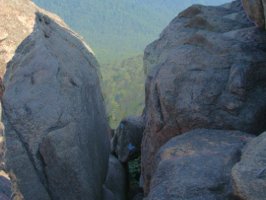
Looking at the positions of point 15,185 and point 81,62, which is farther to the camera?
point 81,62

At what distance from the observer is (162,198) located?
6.28ft

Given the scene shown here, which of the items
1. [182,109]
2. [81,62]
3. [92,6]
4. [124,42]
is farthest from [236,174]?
[92,6]

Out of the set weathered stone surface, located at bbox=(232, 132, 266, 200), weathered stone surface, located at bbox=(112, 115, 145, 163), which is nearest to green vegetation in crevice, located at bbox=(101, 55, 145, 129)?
weathered stone surface, located at bbox=(112, 115, 145, 163)

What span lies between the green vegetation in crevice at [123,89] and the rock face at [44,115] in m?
5.61

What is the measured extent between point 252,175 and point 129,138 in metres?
3.57

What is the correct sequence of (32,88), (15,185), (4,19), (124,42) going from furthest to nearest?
(124,42), (4,19), (32,88), (15,185)

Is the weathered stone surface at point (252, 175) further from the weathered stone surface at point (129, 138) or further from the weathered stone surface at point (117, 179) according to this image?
the weathered stone surface at point (129, 138)

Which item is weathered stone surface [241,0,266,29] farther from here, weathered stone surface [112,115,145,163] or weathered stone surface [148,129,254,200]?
weathered stone surface [112,115,145,163]

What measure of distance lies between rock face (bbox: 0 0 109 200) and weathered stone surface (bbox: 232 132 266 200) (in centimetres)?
172

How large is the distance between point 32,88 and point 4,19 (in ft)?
3.58

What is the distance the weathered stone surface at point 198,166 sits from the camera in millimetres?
1871

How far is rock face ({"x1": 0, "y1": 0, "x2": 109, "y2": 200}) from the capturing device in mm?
2573

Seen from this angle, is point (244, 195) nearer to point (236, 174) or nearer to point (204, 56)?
point (236, 174)

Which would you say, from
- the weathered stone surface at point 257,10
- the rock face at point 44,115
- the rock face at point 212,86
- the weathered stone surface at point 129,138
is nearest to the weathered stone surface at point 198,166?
the rock face at point 212,86
